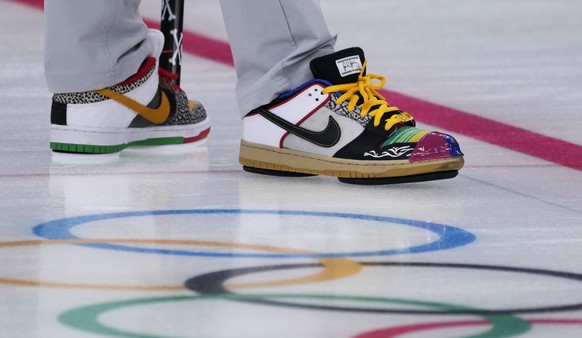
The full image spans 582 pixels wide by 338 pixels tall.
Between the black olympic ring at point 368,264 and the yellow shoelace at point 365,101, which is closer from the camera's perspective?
the black olympic ring at point 368,264

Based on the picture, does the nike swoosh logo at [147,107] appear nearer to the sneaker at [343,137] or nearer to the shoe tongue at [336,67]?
the sneaker at [343,137]

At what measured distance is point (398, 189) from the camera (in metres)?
2.28

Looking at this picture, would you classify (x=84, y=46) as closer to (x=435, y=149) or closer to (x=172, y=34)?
(x=172, y=34)

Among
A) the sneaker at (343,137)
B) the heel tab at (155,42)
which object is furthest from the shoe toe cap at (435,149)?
the heel tab at (155,42)

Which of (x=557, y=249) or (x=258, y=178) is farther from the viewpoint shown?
(x=258, y=178)

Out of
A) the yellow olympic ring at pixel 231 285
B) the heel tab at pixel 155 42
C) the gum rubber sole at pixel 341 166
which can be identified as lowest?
the yellow olympic ring at pixel 231 285

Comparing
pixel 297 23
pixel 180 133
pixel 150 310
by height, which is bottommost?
pixel 150 310

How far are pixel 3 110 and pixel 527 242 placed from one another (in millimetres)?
1596

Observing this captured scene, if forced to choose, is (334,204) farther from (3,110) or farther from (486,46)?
(486,46)

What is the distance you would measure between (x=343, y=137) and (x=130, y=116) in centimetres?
46

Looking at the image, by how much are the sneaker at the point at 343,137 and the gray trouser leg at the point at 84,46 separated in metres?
0.30

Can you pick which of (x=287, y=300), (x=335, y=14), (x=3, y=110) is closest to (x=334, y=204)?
(x=287, y=300)

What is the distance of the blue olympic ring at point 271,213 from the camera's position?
1.76m

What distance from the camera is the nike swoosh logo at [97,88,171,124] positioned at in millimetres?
2572
